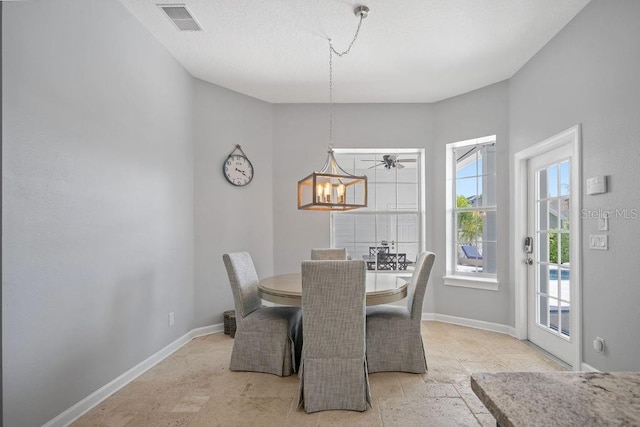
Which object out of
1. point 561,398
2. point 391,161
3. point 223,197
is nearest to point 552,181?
point 391,161

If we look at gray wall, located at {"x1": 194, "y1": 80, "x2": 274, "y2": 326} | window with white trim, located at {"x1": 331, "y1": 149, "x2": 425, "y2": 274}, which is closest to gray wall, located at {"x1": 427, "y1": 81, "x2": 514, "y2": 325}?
window with white trim, located at {"x1": 331, "y1": 149, "x2": 425, "y2": 274}

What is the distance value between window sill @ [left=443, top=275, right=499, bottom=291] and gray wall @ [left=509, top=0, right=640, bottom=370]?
4.62 feet

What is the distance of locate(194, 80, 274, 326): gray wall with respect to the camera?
163 inches

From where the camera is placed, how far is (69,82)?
2.28 meters

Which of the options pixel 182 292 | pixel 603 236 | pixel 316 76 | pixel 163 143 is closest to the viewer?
pixel 603 236

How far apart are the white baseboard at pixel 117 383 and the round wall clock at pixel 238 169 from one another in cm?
176

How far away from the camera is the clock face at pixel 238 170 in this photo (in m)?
4.35

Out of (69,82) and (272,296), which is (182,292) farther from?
(69,82)

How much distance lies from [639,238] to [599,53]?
4.48ft

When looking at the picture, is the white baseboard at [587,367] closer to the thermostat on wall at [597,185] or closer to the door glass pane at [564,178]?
the thermostat on wall at [597,185]

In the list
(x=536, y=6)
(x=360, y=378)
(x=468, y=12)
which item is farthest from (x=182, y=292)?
(x=536, y=6)

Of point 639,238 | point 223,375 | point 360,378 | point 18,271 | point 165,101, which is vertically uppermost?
point 165,101

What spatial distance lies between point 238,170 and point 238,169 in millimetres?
12

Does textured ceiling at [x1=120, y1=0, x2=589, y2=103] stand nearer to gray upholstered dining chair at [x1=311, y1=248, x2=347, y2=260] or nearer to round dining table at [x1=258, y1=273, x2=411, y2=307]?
gray upholstered dining chair at [x1=311, y1=248, x2=347, y2=260]
